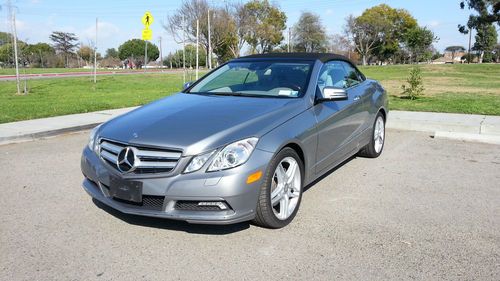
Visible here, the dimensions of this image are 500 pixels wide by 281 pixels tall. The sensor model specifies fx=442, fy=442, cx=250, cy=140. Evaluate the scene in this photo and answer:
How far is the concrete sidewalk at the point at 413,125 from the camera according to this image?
26.4 feet

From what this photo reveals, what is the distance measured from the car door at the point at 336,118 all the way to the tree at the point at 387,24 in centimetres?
7000

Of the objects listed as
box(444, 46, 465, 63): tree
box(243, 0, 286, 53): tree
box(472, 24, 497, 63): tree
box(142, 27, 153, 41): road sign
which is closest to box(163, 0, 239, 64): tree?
box(243, 0, 286, 53): tree

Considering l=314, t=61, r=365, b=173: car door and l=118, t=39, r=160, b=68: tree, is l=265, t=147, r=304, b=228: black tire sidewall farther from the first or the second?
l=118, t=39, r=160, b=68: tree

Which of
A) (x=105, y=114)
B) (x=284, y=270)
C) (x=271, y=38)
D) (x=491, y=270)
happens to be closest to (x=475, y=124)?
(x=491, y=270)

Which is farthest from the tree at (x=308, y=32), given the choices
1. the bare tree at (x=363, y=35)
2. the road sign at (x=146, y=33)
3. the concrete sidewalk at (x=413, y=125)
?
the concrete sidewalk at (x=413, y=125)

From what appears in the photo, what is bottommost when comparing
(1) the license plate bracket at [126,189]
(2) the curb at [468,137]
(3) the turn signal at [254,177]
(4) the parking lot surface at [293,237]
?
(4) the parking lot surface at [293,237]

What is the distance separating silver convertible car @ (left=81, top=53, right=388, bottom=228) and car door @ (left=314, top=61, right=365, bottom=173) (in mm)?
13

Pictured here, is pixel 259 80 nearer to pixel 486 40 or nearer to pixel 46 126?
pixel 46 126

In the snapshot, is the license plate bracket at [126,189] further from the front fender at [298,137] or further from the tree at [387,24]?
the tree at [387,24]

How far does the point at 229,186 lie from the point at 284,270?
2.37 ft

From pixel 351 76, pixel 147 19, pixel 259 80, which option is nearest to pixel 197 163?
pixel 259 80

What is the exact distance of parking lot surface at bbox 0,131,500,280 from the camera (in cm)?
316

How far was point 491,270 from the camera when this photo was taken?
10.4 ft

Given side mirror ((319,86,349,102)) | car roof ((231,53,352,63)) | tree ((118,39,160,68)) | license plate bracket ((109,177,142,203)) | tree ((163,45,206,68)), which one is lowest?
license plate bracket ((109,177,142,203))
